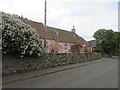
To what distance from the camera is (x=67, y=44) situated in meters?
32.3

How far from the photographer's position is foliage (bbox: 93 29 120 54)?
4336 cm

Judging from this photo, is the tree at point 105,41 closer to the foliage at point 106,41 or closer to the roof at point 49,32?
the foliage at point 106,41

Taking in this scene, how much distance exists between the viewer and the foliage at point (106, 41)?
43356 mm

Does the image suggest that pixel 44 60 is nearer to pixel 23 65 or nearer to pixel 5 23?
pixel 23 65

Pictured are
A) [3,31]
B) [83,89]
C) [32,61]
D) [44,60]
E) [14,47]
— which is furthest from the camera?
[44,60]

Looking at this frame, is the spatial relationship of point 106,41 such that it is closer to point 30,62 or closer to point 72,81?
point 30,62

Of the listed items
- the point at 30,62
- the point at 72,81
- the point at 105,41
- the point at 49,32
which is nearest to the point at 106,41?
the point at 105,41

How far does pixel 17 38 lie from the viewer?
10.2 m

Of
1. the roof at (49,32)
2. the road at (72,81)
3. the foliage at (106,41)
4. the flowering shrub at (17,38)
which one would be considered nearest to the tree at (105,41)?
the foliage at (106,41)

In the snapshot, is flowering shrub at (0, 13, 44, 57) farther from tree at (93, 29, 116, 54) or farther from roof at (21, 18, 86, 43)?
tree at (93, 29, 116, 54)

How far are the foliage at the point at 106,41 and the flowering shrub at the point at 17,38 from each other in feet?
114

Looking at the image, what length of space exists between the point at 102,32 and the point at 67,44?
62.3ft

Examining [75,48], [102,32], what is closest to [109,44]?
[102,32]

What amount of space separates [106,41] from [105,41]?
0.36m
